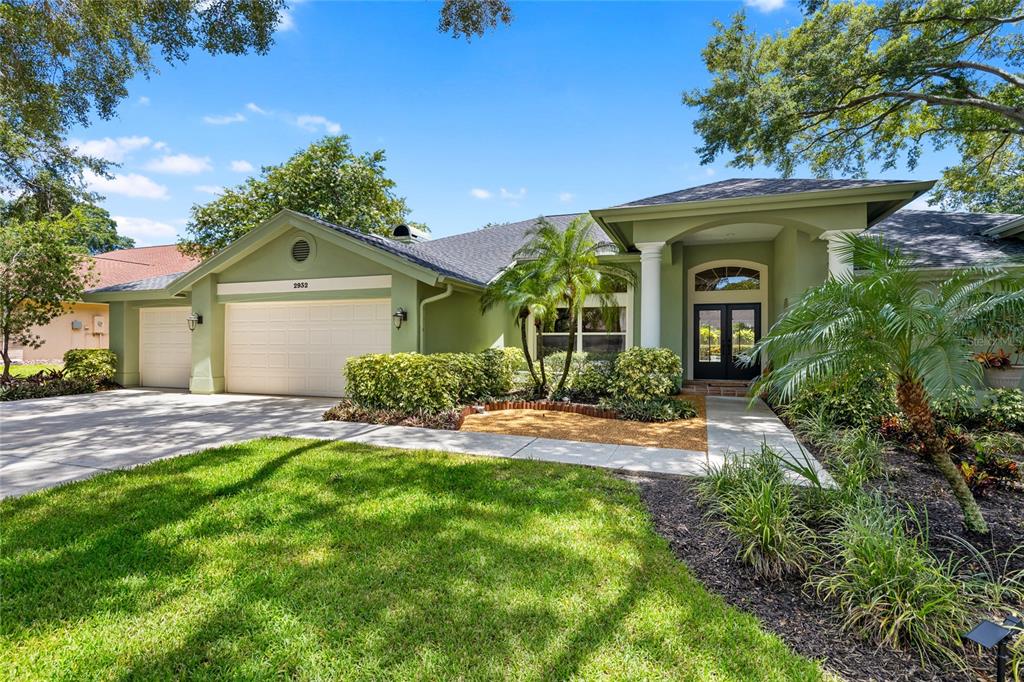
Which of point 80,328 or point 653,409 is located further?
point 80,328

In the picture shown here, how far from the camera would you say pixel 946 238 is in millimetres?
11195

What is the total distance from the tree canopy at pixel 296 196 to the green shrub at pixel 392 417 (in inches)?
530

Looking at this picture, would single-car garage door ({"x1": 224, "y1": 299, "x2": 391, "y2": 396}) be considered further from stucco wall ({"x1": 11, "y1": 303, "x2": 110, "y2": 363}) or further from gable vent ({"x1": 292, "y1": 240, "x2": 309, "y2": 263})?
stucco wall ({"x1": 11, "y1": 303, "x2": 110, "y2": 363})

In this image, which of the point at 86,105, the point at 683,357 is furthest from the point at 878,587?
the point at 86,105

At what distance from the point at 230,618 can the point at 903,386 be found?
193 inches

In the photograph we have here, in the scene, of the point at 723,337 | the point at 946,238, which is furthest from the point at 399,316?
the point at 946,238

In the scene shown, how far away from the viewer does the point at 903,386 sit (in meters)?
3.62

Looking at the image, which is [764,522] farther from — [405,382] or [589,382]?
[589,382]

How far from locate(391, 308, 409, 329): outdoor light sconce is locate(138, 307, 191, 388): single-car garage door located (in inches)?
287

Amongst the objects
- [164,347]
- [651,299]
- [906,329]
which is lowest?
[164,347]

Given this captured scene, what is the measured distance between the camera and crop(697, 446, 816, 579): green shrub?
3.05m

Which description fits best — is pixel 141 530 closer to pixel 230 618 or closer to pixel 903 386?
pixel 230 618

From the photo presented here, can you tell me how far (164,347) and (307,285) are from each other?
231 inches

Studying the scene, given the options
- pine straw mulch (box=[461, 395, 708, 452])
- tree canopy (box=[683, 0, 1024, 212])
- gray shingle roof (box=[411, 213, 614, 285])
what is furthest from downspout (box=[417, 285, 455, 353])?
tree canopy (box=[683, 0, 1024, 212])
